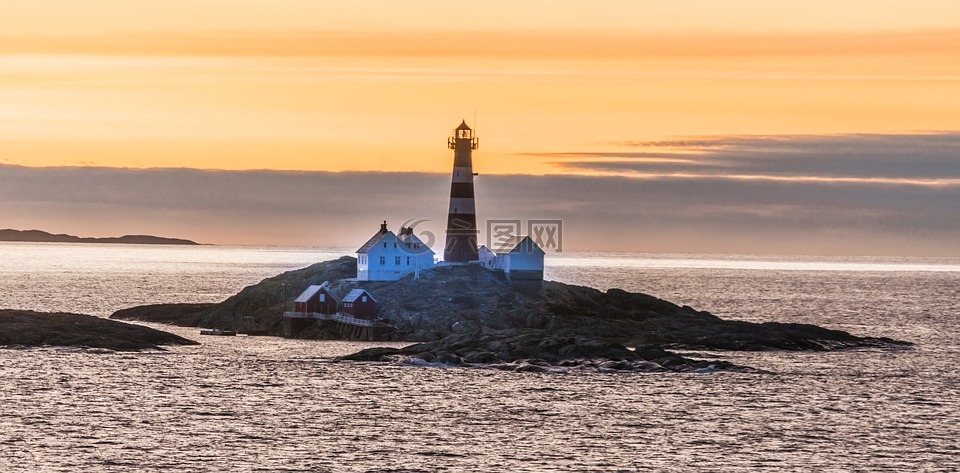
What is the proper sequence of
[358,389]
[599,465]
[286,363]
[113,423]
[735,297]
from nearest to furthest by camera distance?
[599,465]
[113,423]
[358,389]
[286,363]
[735,297]

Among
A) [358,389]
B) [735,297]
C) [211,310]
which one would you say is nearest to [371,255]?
[211,310]

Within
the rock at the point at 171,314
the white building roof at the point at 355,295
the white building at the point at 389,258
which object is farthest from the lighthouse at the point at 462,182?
the rock at the point at 171,314

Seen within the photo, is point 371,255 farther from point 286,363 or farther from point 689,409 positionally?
point 689,409

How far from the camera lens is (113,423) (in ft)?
175

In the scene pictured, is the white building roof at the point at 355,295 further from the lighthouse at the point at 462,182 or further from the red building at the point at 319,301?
the lighthouse at the point at 462,182

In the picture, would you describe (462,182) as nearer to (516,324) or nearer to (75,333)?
(516,324)

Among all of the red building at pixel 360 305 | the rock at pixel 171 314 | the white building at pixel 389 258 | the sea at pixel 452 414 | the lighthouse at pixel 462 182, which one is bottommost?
the sea at pixel 452 414

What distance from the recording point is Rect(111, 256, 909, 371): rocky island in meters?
73.7

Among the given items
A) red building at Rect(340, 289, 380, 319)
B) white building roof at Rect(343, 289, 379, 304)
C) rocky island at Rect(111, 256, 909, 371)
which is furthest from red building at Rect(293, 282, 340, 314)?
red building at Rect(340, 289, 380, 319)

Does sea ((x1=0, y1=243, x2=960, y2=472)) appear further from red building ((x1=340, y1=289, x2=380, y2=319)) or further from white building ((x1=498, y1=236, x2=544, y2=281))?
white building ((x1=498, y1=236, x2=544, y2=281))

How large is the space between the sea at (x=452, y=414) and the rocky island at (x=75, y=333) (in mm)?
1560

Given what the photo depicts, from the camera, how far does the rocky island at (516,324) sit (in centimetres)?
7369

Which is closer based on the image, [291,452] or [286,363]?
[291,452]

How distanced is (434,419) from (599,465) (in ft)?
36.9
